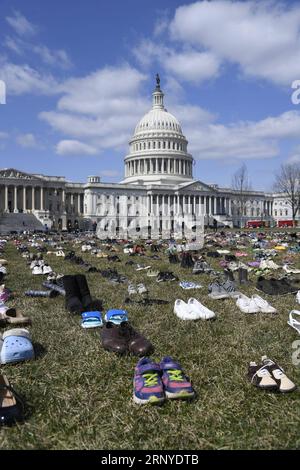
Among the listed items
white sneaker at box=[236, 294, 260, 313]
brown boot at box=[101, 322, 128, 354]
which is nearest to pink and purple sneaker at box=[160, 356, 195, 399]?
brown boot at box=[101, 322, 128, 354]

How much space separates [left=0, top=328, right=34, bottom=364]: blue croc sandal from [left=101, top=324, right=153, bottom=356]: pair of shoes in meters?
1.07

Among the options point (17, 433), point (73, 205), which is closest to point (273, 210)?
point (73, 205)

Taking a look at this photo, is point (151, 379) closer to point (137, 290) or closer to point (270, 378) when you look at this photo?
point (270, 378)

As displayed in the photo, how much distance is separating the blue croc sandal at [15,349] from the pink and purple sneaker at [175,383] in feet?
6.22

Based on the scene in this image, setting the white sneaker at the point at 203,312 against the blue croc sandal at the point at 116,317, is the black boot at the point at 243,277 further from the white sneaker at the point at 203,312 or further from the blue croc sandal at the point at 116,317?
the blue croc sandal at the point at 116,317

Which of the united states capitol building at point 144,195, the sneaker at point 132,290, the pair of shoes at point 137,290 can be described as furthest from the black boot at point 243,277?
the united states capitol building at point 144,195

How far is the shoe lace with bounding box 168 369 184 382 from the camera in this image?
4223mm

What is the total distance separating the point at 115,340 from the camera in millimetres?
5625

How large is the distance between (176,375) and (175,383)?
0.14m

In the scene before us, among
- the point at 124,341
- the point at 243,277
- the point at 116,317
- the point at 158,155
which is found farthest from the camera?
the point at 158,155

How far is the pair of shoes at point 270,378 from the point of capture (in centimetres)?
425

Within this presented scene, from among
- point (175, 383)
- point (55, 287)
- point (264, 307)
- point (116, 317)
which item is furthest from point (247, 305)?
point (55, 287)

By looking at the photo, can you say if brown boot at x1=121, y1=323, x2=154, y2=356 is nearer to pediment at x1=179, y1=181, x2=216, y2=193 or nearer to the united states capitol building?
the united states capitol building
